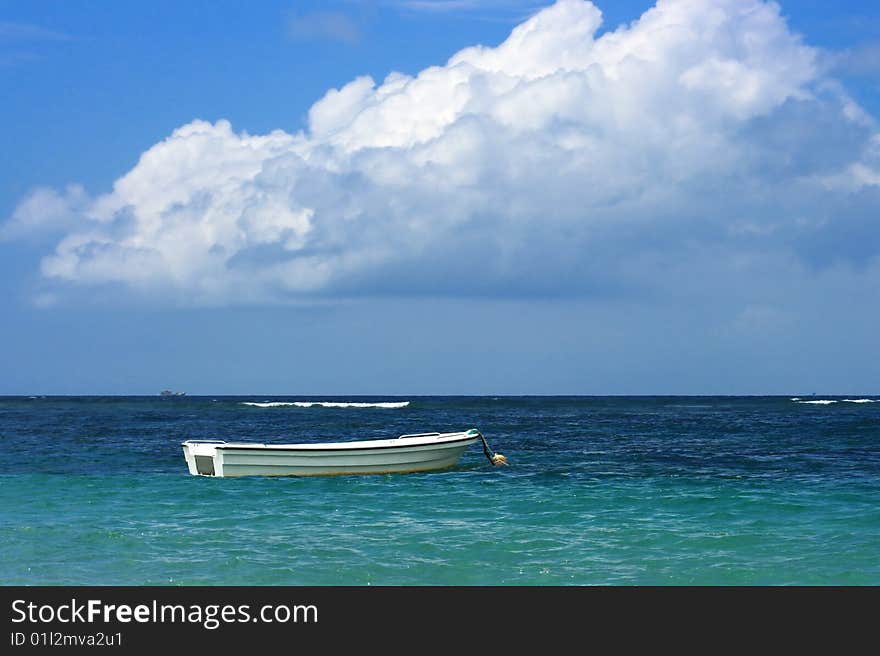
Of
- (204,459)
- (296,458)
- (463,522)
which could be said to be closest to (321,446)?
(296,458)

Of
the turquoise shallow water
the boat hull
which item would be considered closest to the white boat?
the boat hull

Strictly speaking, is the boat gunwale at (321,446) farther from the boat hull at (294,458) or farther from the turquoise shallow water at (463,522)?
the turquoise shallow water at (463,522)

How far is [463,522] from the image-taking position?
71.3ft

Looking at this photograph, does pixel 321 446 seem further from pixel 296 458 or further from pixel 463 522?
pixel 463 522

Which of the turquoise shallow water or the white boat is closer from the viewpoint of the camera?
the turquoise shallow water

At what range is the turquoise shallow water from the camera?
16.6 m

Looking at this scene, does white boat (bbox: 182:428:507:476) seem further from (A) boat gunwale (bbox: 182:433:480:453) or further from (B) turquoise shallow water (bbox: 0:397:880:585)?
(B) turquoise shallow water (bbox: 0:397:880:585)

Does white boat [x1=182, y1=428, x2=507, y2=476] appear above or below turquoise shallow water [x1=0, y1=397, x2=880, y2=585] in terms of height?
above

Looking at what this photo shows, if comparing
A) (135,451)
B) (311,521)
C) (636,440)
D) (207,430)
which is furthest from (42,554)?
(207,430)

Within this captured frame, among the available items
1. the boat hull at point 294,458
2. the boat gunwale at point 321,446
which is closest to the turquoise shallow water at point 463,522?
the boat hull at point 294,458

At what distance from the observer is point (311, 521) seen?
72.9 ft

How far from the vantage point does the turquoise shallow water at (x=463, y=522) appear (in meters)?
16.6
